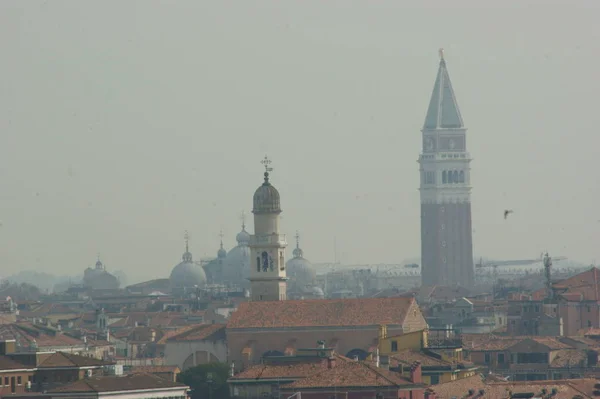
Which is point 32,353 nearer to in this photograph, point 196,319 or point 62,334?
point 62,334

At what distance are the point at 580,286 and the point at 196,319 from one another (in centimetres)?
2506

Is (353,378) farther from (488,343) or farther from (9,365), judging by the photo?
(488,343)

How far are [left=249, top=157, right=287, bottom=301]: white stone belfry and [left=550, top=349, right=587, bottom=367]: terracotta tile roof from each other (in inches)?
548

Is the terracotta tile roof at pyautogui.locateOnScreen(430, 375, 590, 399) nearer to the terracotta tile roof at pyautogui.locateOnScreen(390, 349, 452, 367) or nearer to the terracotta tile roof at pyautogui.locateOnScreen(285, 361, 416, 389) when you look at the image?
the terracotta tile roof at pyautogui.locateOnScreen(285, 361, 416, 389)

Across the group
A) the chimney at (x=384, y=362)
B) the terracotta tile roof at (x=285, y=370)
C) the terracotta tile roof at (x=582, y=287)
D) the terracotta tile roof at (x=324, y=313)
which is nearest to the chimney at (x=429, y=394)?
the terracotta tile roof at (x=285, y=370)

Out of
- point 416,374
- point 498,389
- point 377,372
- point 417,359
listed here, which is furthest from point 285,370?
point 377,372

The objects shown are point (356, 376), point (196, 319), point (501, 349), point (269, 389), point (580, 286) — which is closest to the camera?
point (356, 376)

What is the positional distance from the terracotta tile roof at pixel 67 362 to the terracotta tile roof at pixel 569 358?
24172mm

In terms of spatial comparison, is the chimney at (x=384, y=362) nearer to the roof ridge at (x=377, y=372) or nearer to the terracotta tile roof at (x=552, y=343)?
the roof ridge at (x=377, y=372)

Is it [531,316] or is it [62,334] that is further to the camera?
[531,316]

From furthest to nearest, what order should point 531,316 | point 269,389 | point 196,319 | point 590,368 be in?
point 196,319 → point 531,316 → point 590,368 → point 269,389

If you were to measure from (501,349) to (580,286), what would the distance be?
39672 mm

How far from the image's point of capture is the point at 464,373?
282 feet

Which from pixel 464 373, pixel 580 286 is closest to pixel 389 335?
pixel 464 373
